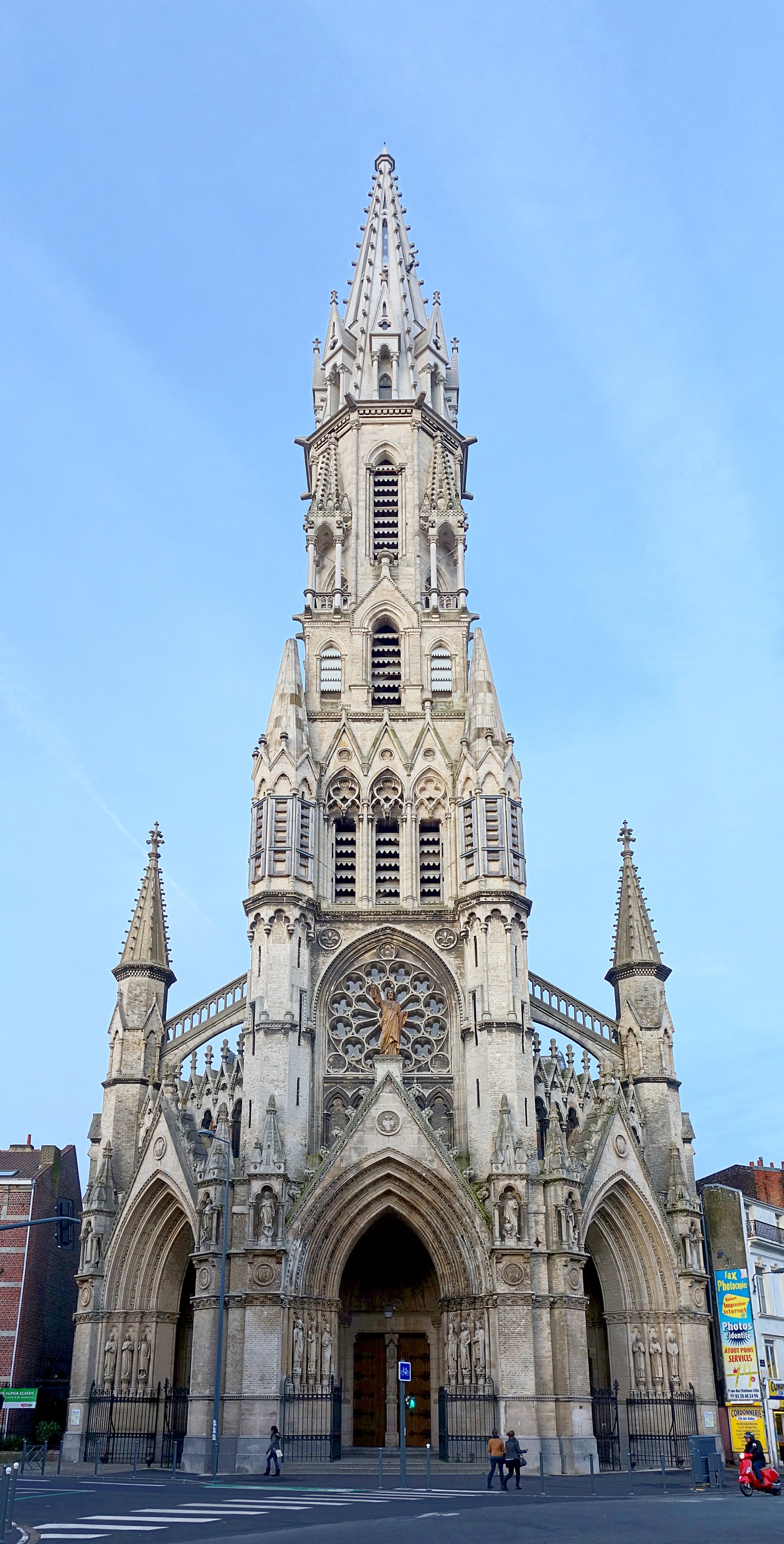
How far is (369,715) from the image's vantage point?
4412 centimetres

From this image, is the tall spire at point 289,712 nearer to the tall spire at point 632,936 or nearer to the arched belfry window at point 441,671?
the arched belfry window at point 441,671

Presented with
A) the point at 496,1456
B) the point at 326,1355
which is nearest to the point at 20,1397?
the point at 326,1355

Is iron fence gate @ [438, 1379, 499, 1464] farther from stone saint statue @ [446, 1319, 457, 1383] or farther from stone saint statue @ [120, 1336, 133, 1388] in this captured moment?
stone saint statue @ [120, 1336, 133, 1388]

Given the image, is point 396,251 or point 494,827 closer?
point 494,827

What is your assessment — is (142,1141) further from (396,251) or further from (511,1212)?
(396,251)

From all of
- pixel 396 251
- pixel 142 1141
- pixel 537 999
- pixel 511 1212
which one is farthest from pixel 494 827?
pixel 396 251

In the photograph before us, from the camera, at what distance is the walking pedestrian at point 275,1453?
30078 mm

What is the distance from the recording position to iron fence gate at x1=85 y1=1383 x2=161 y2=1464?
35625mm

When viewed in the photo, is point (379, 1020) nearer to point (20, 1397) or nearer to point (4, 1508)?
point (20, 1397)

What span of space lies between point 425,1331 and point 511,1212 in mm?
5438

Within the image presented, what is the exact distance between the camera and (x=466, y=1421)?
109 ft

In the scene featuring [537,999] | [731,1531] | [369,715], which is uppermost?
[369,715]

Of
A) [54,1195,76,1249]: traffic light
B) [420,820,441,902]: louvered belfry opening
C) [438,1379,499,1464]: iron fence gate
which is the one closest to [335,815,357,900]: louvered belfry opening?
[420,820,441,902]: louvered belfry opening

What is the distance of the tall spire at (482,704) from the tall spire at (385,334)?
12.3 meters
